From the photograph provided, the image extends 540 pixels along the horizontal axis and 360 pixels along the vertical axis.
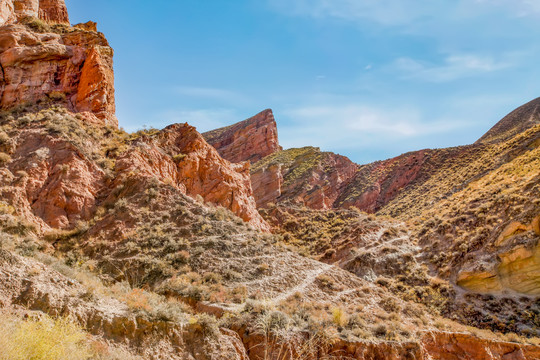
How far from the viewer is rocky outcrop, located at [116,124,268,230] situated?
74.0ft

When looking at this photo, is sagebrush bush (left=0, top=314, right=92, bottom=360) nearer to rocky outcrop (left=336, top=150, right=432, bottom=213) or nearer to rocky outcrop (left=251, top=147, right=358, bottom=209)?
rocky outcrop (left=251, top=147, right=358, bottom=209)

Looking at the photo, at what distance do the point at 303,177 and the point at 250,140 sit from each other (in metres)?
21.2

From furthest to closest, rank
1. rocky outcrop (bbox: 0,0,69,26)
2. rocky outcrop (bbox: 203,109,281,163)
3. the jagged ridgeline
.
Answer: rocky outcrop (bbox: 203,109,281,163)
rocky outcrop (bbox: 0,0,69,26)
the jagged ridgeline

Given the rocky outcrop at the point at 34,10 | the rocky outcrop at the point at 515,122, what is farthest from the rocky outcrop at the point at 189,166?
the rocky outcrop at the point at 515,122

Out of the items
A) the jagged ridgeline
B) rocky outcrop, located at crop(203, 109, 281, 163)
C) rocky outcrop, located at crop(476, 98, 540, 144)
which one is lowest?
the jagged ridgeline

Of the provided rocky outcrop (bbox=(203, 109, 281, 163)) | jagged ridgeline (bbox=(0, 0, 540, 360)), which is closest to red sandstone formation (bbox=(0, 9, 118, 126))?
jagged ridgeline (bbox=(0, 0, 540, 360))

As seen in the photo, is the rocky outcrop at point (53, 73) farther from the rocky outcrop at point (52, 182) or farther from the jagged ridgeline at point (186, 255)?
the rocky outcrop at point (52, 182)

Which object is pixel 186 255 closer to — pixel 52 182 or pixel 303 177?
pixel 52 182

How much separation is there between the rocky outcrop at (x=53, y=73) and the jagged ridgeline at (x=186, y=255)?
0.35 ft

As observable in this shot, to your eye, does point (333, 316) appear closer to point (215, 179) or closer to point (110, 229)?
point (110, 229)

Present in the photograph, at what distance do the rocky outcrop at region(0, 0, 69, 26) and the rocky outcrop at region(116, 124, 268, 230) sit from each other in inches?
577

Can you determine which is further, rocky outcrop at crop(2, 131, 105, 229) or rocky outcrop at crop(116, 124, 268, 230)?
rocky outcrop at crop(116, 124, 268, 230)

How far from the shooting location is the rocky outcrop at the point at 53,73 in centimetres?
2289

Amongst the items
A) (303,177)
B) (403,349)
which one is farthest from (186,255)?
(303,177)
